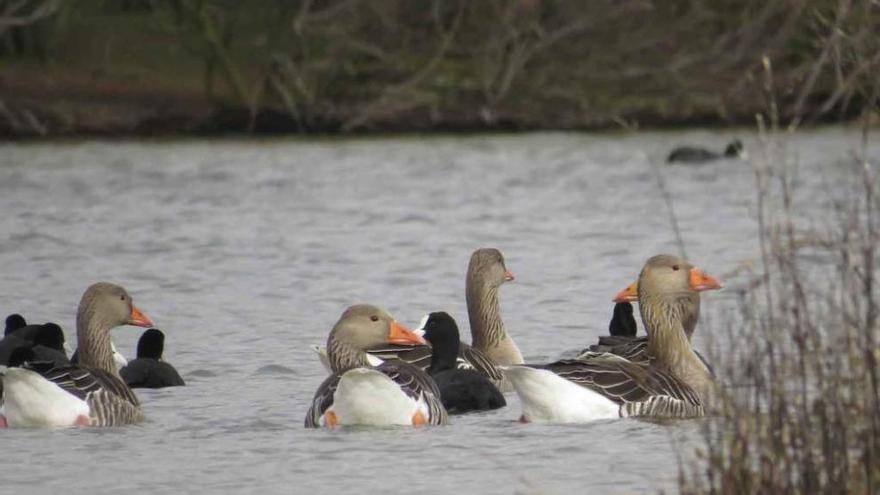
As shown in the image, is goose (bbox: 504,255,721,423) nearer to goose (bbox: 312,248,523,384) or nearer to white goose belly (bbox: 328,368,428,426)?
white goose belly (bbox: 328,368,428,426)

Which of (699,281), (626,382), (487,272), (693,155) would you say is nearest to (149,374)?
(487,272)

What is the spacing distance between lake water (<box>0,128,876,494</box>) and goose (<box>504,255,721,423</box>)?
0.45 ft

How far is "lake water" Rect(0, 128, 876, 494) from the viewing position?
A: 9.55m

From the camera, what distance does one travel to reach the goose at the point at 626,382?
34.2 ft

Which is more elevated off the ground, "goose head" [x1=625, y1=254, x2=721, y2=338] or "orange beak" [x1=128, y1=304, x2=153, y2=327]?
"goose head" [x1=625, y1=254, x2=721, y2=338]

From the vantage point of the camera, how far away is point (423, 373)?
1077 centimetres

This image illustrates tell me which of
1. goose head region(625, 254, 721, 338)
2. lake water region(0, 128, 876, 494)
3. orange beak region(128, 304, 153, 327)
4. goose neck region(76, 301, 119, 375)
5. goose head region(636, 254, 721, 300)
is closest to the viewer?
lake water region(0, 128, 876, 494)

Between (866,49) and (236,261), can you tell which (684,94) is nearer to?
(236,261)

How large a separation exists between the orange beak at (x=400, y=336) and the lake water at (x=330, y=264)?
70cm

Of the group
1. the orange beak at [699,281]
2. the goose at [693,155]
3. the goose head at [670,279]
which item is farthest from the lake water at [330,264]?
the orange beak at [699,281]

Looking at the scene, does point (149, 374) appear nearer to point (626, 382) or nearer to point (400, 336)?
point (400, 336)

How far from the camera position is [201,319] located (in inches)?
639

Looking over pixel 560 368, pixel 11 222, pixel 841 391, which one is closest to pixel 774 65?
pixel 11 222

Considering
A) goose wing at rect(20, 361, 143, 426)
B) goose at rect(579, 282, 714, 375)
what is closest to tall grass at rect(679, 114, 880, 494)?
goose wing at rect(20, 361, 143, 426)
